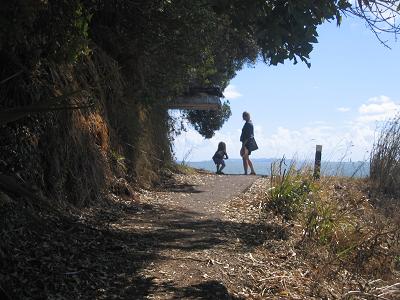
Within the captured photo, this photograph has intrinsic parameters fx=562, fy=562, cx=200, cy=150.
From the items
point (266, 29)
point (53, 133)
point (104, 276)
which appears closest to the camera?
point (104, 276)

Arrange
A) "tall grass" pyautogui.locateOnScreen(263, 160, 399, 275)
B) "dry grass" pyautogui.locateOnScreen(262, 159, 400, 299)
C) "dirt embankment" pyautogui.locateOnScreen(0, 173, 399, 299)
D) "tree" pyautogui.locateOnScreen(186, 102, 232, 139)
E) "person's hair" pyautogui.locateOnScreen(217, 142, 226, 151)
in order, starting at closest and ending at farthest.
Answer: "dirt embankment" pyautogui.locateOnScreen(0, 173, 399, 299) → "dry grass" pyautogui.locateOnScreen(262, 159, 400, 299) → "tall grass" pyautogui.locateOnScreen(263, 160, 399, 275) → "person's hair" pyautogui.locateOnScreen(217, 142, 226, 151) → "tree" pyautogui.locateOnScreen(186, 102, 232, 139)

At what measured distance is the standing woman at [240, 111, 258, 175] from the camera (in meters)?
16.5

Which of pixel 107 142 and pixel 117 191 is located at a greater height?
pixel 107 142

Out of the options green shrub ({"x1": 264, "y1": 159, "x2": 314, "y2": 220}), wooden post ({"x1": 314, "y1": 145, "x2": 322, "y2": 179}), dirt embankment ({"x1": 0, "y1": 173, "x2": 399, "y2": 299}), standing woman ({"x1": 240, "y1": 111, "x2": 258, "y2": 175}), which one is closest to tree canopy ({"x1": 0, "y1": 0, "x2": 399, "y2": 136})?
dirt embankment ({"x1": 0, "y1": 173, "x2": 399, "y2": 299})

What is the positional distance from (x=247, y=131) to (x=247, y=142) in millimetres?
405

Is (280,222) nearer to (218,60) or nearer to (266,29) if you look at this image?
(266,29)

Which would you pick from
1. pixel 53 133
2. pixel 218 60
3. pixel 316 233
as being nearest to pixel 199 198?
pixel 316 233

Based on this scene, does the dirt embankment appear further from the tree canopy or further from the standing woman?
the standing woman

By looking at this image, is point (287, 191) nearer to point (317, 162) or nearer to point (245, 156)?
point (317, 162)

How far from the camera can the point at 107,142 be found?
859 cm

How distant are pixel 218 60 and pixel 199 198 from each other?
6390 mm

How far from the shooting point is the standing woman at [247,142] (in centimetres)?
1647

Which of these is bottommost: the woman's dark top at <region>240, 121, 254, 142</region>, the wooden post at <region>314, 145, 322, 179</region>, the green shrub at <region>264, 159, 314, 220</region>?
the green shrub at <region>264, 159, 314, 220</region>

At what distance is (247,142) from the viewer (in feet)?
54.0
